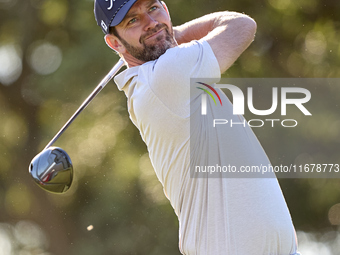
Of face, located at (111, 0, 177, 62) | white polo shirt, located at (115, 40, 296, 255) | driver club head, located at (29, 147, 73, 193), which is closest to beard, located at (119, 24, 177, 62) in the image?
face, located at (111, 0, 177, 62)

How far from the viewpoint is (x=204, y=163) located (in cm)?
239

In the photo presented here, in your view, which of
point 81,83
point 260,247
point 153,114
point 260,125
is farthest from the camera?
point 81,83

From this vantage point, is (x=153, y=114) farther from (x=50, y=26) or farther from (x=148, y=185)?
(x=50, y=26)

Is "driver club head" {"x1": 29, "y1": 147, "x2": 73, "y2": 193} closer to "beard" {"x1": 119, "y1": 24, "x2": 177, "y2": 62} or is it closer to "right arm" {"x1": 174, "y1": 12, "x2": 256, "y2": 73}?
"beard" {"x1": 119, "y1": 24, "x2": 177, "y2": 62}

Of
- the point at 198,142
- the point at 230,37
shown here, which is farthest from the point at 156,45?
the point at 198,142

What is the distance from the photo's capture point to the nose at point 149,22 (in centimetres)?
260

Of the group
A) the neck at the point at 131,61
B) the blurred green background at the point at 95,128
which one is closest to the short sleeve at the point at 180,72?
the neck at the point at 131,61

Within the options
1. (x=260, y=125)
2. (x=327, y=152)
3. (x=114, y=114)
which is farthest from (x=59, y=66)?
(x=327, y=152)

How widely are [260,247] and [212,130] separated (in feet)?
1.47

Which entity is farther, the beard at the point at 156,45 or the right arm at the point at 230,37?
the beard at the point at 156,45

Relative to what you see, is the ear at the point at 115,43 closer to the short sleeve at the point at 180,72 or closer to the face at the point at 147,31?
the face at the point at 147,31

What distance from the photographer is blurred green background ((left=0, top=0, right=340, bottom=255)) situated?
30.6 feet

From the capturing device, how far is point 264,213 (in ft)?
7.59

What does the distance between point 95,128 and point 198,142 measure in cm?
729
